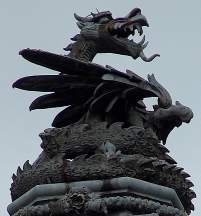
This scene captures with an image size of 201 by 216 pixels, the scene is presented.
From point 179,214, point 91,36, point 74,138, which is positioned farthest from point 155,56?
point 179,214

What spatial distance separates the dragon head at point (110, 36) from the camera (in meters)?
12.7

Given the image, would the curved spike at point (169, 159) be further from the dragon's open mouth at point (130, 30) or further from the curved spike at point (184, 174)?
the dragon's open mouth at point (130, 30)

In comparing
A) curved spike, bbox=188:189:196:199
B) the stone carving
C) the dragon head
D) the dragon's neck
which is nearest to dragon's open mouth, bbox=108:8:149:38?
the dragon head

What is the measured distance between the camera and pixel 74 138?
11180mm

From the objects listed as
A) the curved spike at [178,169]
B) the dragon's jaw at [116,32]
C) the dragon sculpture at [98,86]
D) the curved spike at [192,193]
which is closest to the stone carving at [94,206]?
the curved spike at [178,169]

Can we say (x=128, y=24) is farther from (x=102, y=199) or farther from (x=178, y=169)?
(x=102, y=199)

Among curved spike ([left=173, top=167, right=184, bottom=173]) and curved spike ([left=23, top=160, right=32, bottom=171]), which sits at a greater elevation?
curved spike ([left=173, top=167, right=184, bottom=173])

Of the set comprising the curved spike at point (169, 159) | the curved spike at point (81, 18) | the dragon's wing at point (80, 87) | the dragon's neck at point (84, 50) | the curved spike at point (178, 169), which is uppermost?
the curved spike at point (81, 18)

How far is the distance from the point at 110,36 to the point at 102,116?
1.54m

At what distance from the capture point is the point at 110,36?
A: 12.7 metres

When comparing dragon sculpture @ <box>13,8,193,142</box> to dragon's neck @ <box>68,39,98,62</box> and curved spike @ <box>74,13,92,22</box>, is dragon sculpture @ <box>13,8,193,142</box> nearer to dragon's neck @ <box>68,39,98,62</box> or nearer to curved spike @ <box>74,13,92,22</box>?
dragon's neck @ <box>68,39,98,62</box>

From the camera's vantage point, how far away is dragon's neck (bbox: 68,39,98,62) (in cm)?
1273

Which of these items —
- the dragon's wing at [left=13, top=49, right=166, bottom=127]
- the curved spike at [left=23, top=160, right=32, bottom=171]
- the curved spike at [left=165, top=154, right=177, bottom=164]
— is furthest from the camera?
the dragon's wing at [left=13, top=49, right=166, bottom=127]

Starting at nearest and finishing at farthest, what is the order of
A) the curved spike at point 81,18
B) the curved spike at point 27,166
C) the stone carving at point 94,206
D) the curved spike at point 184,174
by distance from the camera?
the stone carving at point 94,206 < the curved spike at point 184,174 < the curved spike at point 27,166 < the curved spike at point 81,18
